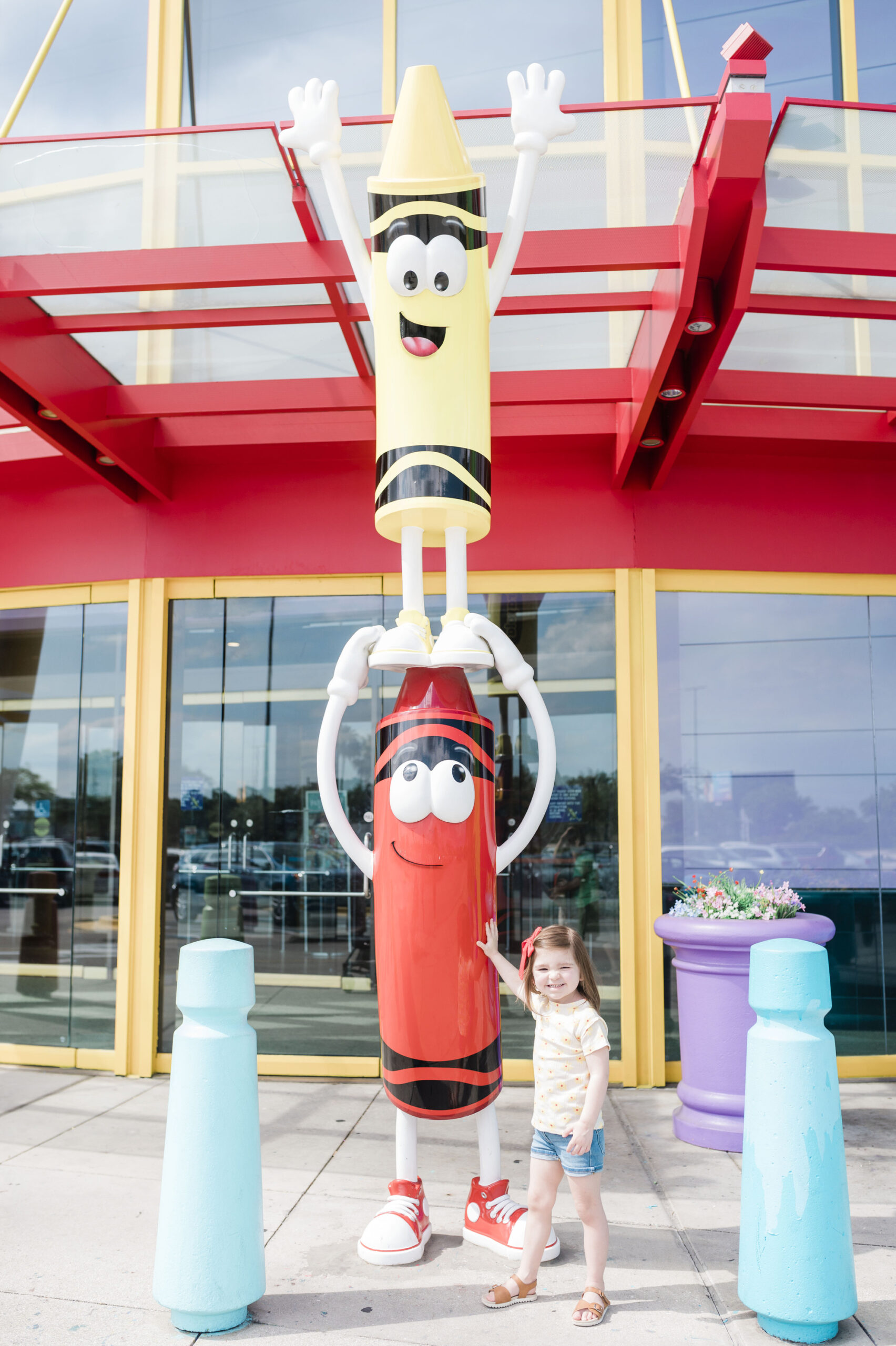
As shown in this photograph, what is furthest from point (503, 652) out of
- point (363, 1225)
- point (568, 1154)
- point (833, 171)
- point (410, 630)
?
point (833, 171)

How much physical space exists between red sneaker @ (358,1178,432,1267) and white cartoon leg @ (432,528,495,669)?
1836 millimetres

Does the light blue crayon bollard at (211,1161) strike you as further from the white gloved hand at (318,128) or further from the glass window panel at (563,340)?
the glass window panel at (563,340)

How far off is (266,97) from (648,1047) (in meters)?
6.36

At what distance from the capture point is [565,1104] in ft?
9.79

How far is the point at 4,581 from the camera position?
6297 millimetres

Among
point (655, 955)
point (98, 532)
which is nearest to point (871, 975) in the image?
point (655, 955)

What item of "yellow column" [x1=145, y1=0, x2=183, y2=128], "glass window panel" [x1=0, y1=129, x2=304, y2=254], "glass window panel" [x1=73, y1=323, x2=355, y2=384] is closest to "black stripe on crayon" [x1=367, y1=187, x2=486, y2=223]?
"glass window panel" [x1=0, y1=129, x2=304, y2=254]

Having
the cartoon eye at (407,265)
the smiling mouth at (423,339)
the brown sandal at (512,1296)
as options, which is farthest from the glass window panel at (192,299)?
the brown sandal at (512,1296)

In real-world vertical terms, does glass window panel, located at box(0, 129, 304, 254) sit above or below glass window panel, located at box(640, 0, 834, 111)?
below

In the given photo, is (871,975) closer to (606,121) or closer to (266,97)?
(606,121)

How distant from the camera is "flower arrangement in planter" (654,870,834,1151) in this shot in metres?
4.60

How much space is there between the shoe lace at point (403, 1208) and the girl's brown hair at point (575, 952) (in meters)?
0.92

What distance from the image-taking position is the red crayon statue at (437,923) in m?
3.34

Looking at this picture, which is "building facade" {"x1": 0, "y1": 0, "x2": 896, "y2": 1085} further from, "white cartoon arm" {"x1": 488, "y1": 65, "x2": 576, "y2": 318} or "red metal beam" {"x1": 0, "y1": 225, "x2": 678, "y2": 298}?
"white cartoon arm" {"x1": 488, "y1": 65, "x2": 576, "y2": 318}
